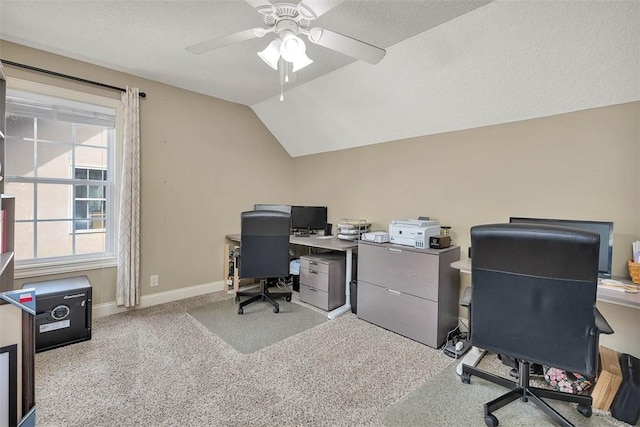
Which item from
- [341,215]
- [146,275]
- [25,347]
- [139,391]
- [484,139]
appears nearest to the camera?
[25,347]

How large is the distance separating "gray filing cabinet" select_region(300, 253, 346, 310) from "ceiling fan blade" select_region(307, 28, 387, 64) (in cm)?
204

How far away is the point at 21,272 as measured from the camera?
256cm

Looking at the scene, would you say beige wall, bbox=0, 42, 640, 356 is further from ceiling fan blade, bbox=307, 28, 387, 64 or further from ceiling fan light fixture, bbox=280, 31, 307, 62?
ceiling fan light fixture, bbox=280, 31, 307, 62

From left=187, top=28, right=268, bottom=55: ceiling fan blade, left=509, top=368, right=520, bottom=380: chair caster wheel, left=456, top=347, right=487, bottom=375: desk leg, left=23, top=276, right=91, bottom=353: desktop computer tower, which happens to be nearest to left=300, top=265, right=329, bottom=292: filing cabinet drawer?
left=456, top=347, right=487, bottom=375: desk leg

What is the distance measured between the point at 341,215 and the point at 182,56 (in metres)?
2.50

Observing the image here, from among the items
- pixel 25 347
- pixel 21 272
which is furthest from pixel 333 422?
A: pixel 21 272

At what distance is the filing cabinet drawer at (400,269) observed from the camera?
8.00ft

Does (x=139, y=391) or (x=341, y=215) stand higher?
(x=341, y=215)

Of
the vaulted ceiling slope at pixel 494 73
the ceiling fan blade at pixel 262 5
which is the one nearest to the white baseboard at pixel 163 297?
the vaulted ceiling slope at pixel 494 73

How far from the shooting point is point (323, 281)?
3182 millimetres

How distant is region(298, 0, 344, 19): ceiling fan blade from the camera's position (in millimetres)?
1443

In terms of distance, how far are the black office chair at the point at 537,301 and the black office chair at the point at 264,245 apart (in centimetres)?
195

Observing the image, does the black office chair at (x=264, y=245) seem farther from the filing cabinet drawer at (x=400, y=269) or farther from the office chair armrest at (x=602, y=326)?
the office chair armrest at (x=602, y=326)

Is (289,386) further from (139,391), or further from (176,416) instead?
(139,391)
